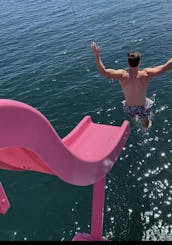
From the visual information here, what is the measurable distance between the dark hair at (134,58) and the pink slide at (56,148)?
81.2 inches

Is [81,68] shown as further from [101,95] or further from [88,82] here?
[101,95]

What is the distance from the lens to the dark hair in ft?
36.4

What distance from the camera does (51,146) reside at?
704cm

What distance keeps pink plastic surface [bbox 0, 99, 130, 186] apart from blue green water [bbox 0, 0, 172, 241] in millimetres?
3931

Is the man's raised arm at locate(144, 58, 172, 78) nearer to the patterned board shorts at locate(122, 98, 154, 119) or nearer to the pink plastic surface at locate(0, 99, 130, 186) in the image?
the patterned board shorts at locate(122, 98, 154, 119)

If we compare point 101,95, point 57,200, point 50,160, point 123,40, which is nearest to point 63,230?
point 57,200

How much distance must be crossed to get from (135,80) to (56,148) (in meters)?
5.63

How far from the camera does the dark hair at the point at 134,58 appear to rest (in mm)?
11081

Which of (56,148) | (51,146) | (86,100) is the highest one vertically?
(51,146)

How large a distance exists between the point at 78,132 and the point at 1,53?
2272 centimetres

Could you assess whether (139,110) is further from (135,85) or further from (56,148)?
(56,148)

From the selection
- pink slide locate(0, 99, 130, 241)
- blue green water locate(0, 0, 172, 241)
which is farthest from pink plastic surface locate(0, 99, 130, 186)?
blue green water locate(0, 0, 172, 241)

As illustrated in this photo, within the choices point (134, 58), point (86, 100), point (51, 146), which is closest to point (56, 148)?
point (51, 146)

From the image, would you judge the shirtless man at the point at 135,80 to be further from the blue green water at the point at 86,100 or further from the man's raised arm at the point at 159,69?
the blue green water at the point at 86,100
